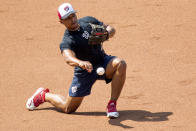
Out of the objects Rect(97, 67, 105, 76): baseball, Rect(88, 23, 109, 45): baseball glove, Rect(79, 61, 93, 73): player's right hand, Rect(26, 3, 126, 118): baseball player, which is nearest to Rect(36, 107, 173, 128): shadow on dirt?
Rect(26, 3, 126, 118): baseball player

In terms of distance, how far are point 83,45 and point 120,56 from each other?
3.10 meters

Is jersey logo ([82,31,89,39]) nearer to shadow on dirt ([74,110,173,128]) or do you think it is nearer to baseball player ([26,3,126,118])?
baseball player ([26,3,126,118])

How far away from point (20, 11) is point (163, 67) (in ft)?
17.7

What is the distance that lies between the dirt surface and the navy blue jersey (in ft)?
2.83

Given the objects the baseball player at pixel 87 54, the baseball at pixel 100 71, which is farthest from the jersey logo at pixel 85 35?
the baseball at pixel 100 71

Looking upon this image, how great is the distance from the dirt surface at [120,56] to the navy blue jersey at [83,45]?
0.86 meters

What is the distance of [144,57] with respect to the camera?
34.9 feet

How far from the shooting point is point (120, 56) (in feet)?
35.6

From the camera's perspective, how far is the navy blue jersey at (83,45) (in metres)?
7.75

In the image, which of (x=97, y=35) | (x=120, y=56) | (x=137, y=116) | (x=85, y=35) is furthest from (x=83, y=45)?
(x=120, y=56)

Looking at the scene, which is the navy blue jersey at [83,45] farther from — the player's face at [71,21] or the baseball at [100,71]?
the baseball at [100,71]

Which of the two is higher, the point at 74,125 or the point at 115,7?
the point at 115,7

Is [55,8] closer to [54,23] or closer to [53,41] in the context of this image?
[54,23]

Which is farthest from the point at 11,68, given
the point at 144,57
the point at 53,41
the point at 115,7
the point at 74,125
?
the point at 115,7
